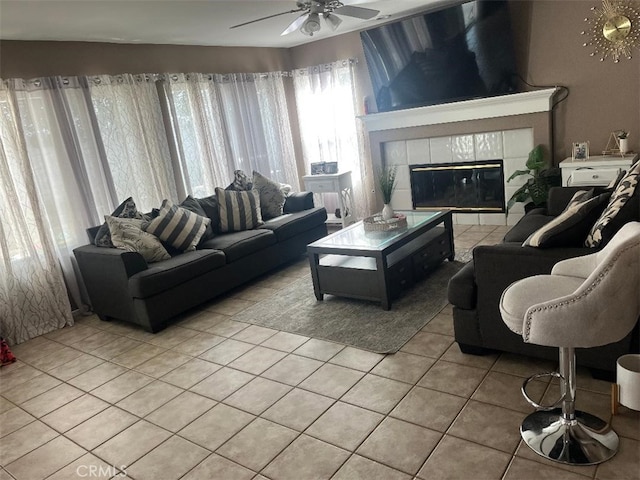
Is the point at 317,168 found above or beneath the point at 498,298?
above

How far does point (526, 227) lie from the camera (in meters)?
3.42

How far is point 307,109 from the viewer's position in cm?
652

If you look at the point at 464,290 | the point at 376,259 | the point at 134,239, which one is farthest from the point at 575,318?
the point at 134,239

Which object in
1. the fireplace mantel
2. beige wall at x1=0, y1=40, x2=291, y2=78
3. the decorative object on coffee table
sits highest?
beige wall at x1=0, y1=40, x2=291, y2=78

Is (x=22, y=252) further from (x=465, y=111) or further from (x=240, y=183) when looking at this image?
(x=465, y=111)

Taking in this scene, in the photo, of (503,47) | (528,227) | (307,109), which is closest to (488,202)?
(503,47)

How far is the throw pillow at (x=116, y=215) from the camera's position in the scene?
4.00 meters

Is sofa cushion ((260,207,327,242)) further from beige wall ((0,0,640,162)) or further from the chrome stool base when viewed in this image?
the chrome stool base

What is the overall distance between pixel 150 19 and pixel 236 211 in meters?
1.87

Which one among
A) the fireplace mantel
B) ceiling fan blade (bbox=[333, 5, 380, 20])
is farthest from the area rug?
ceiling fan blade (bbox=[333, 5, 380, 20])

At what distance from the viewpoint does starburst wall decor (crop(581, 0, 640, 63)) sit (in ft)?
14.0

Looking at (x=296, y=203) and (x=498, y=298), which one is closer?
(x=498, y=298)

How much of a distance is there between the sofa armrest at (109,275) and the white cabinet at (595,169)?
3975mm

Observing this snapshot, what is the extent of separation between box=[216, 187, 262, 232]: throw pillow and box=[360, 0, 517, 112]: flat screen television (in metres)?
2.19
